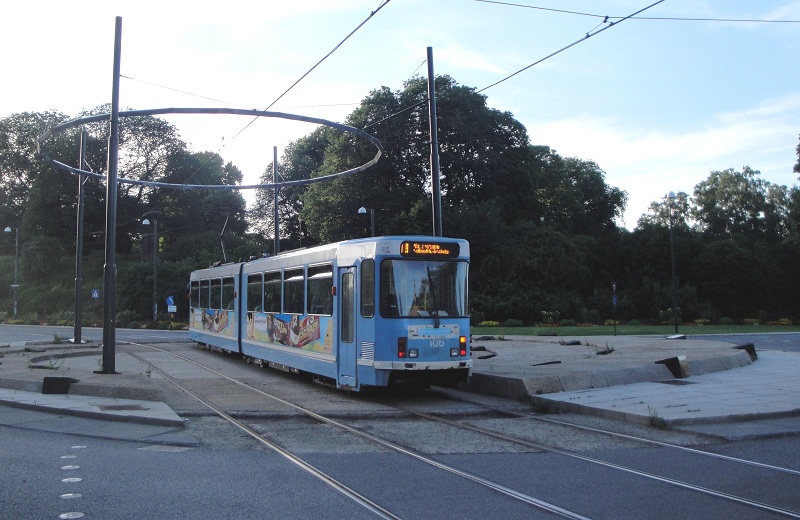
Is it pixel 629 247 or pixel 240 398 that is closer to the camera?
pixel 240 398

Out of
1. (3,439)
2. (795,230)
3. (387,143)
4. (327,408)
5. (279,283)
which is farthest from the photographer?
(795,230)

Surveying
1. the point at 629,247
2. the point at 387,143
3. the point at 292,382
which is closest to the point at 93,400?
the point at 292,382

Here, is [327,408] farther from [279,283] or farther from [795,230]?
[795,230]

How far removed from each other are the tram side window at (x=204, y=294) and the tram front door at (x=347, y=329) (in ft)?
45.0

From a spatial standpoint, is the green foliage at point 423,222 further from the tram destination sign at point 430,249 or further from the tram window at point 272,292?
the tram destination sign at point 430,249

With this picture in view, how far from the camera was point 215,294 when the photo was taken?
26.3 meters

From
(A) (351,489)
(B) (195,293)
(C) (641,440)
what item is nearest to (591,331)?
(B) (195,293)

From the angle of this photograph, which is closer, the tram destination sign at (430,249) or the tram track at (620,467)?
the tram track at (620,467)

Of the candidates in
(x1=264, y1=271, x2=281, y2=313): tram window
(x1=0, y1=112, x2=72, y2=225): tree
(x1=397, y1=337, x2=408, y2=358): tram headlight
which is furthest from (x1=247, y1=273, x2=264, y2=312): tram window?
(x1=0, y1=112, x2=72, y2=225): tree

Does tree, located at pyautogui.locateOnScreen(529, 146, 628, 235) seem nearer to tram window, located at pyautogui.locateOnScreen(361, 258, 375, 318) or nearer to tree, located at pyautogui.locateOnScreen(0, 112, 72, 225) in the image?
tree, located at pyautogui.locateOnScreen(0, 112, 72, 225)

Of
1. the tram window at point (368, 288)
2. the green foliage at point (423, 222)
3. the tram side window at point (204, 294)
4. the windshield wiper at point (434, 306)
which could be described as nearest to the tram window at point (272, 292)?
the tram window at point (368, 288)

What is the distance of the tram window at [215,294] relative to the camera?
25750 mm

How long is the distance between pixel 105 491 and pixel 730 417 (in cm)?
869

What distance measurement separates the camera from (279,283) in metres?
19.1
